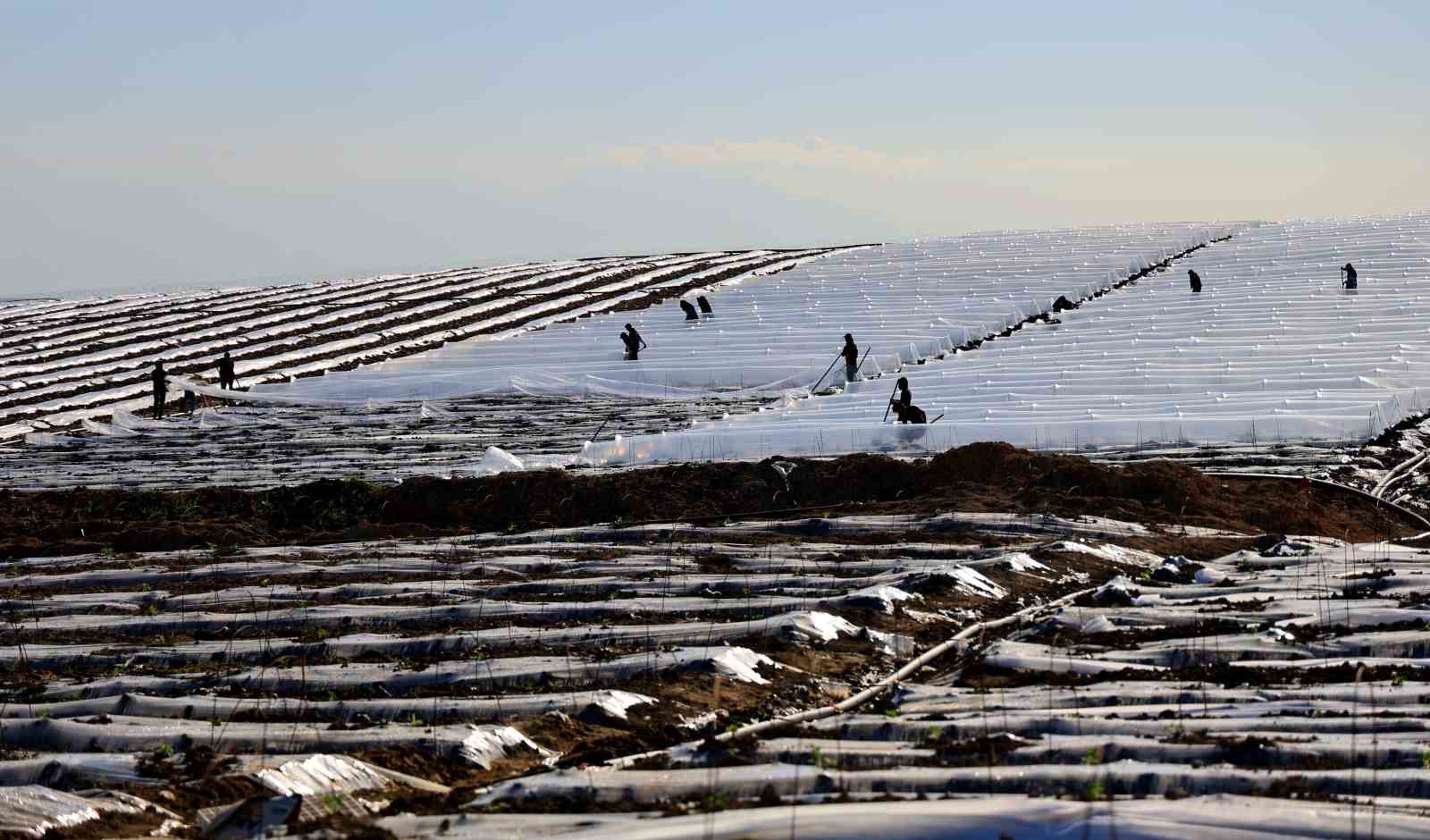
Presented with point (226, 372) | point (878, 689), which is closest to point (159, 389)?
point (226, 372)

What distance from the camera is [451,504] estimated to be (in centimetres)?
1513

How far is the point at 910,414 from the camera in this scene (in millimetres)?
18016

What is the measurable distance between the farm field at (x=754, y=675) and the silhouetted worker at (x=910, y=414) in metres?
4.24

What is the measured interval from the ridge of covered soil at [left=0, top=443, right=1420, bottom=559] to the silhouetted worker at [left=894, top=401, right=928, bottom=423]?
239 centimetres

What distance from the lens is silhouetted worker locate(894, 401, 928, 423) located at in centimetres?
1795

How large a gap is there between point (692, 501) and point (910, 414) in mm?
4163

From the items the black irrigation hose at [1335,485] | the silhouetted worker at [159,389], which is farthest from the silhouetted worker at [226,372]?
the black irrigation hose at [1335,485]

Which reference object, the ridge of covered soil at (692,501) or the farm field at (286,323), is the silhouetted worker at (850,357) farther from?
the farm field at (286,323)

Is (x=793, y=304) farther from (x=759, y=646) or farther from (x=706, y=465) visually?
(x=759, y=646)

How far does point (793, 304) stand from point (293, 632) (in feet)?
83.0

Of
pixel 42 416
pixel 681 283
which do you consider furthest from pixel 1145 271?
pixel 42 416

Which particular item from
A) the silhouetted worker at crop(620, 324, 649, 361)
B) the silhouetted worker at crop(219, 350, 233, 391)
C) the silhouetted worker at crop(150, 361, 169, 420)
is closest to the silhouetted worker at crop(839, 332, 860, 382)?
the silhouetted worker at crop(620, 324, 649, 361)

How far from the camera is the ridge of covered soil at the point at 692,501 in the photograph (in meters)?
13.4

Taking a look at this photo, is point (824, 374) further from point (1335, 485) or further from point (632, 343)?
point (1335, 485)
